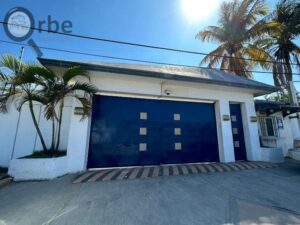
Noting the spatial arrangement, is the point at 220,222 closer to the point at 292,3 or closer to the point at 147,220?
the point at 147,220

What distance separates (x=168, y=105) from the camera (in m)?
6.36

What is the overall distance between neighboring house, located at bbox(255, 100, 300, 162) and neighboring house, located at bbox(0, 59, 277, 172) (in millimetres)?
1326

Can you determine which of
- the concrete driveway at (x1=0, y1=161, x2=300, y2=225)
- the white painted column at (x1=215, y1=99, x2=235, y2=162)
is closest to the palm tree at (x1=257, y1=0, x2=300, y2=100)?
the white painted column at (x1=215, y1=99, x2=235, y2=162)

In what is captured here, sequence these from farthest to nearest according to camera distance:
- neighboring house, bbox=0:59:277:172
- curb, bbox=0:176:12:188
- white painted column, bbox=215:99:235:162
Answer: white painted column, bbox=215:99:235:162 → neighboring house, bbox=0:59:277:172 → curb, bbox=0:176:12:188

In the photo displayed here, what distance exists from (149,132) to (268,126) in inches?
265

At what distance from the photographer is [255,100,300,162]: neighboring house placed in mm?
7789

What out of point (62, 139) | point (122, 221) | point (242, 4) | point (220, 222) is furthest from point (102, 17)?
point (242, 4)

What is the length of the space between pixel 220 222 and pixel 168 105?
454cm

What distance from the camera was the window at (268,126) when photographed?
8087 millimetres

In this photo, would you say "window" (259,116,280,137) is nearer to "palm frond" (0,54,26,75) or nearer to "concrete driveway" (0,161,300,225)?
"concrete driveway" (0,161,300,225)

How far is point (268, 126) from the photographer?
26.8 ft

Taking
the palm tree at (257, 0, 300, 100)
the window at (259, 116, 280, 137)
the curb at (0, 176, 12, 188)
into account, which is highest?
the palm tree at (257, 0, 300, 100)
